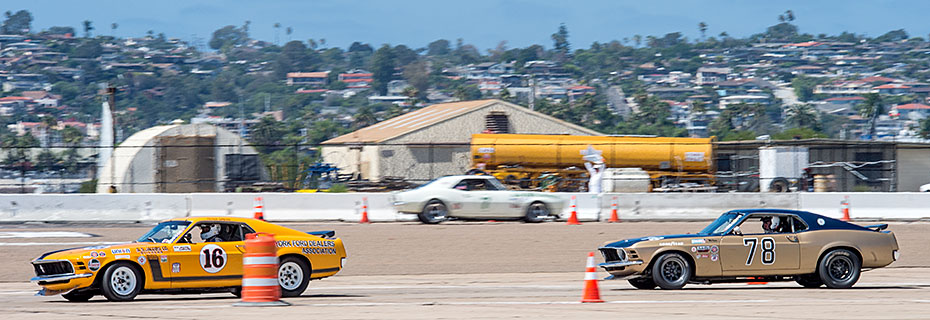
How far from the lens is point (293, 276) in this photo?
43.3 feet

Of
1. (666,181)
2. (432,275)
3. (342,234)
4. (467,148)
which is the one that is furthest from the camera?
(467,148)

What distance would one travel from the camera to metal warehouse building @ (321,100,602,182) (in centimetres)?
4297

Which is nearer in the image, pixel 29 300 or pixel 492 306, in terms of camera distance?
pixel 492 306

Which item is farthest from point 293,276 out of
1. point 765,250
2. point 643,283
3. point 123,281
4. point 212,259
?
point 765,250

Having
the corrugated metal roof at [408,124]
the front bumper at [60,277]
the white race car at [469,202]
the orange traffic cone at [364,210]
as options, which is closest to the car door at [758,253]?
the front bumper at [60,277]

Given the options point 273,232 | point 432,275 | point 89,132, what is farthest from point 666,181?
point 89,132

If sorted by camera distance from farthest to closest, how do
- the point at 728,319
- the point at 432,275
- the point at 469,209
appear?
the point at 469,209 < the point at 432,275 < the point at 728,319

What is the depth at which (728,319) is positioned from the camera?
33.4 ft

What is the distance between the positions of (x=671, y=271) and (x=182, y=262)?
609 centimetres

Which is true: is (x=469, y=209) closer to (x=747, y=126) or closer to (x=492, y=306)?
(x=492, y=306)

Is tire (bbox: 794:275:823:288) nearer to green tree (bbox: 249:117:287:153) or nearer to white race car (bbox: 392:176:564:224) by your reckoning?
white race car (bbox: 392:176:564:224)

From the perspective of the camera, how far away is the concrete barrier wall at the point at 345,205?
25703mm

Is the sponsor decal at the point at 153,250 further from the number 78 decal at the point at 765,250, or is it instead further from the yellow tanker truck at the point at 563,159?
the yellow tanker truck at the point at 563,159

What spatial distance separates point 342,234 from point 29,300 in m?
9.81
